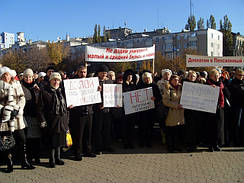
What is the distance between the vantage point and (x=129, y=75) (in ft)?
24.8

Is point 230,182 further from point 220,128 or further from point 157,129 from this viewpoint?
point 157,129

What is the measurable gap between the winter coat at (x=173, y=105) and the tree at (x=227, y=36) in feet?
242

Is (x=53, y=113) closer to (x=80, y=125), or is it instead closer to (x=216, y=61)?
(x=80, y=125)

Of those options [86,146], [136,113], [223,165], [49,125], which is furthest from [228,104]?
[49,125]

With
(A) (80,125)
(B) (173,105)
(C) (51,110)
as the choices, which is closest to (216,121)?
(B) (173,105)

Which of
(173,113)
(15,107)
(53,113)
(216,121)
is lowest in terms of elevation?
(216,121)

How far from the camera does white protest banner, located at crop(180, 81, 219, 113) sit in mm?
6825

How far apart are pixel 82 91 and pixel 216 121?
3606mm

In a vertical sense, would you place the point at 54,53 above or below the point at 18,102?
above

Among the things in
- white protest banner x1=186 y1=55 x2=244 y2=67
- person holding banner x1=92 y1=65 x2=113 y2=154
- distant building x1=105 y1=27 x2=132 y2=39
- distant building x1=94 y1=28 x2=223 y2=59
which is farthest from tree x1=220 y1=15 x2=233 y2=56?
person holding banner x1=92 y1=65 x2=113 y2=154

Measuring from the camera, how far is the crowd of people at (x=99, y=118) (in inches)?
223

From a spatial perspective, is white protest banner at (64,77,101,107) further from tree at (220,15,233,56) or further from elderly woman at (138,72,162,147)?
tree at (220,15,233,56)

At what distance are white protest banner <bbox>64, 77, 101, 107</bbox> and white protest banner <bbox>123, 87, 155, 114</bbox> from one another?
953 millimetres

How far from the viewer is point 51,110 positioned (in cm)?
575
